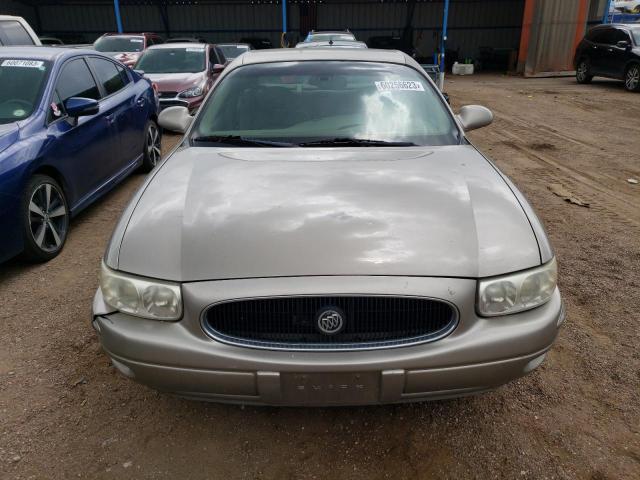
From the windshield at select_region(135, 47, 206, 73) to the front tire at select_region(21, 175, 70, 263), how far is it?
640 centimetres

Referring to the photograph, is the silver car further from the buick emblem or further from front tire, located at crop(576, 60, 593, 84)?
front tire, located at crop(576, 60, 593, 84)

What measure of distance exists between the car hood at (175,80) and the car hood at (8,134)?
541cm

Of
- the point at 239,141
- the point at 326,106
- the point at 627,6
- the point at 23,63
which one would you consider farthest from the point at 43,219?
the point at 627,6

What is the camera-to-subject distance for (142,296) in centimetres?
192

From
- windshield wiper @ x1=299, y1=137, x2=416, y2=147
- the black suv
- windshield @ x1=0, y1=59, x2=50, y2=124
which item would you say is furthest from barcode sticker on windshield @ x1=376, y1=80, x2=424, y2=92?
the black suv

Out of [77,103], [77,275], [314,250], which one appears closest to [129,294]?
[314,250]

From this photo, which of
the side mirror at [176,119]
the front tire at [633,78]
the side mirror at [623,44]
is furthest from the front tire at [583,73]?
the side mirror at [176,119]

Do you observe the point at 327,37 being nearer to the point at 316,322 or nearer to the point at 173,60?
the point at 173,60

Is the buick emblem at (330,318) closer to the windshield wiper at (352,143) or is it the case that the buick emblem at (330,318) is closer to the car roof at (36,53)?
the windshield wiper at (352,143)

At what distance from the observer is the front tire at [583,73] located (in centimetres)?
1519

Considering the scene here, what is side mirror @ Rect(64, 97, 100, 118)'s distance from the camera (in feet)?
13.9

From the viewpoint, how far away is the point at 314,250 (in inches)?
75.4

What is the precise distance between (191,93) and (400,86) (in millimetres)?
6637

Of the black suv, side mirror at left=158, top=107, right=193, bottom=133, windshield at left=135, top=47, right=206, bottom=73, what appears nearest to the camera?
side mirror at left=158, top=107, right=193, bottom=133
